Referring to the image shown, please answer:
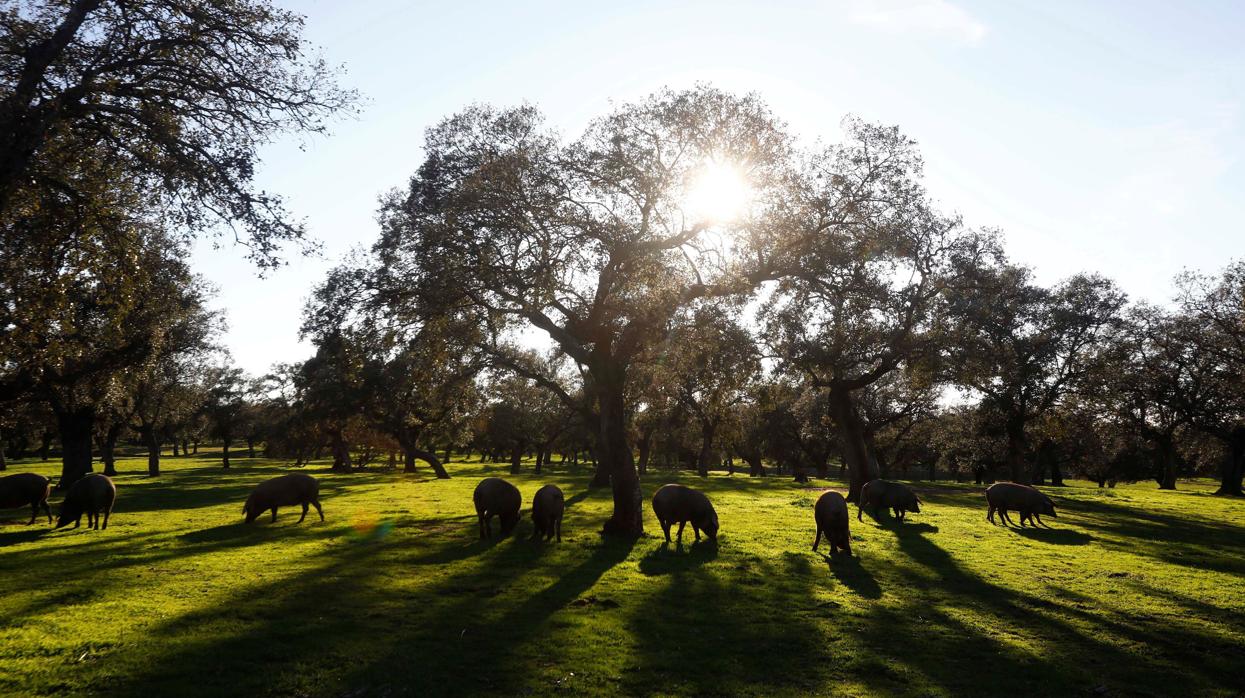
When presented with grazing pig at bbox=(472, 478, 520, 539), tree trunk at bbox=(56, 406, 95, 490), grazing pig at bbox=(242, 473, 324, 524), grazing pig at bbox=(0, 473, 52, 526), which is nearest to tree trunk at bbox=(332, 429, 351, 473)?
tree trunk at bbox=(56, 406, 95, 490)

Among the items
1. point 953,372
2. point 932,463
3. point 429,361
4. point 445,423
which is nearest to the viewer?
point 429,361

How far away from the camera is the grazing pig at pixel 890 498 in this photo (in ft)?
90.7

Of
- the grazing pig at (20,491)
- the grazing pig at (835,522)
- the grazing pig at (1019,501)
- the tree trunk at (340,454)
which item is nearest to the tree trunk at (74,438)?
the grazing pig at (20,491)

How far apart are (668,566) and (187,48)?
1521 centimetres

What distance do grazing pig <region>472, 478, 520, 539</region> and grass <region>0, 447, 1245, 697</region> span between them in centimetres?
87

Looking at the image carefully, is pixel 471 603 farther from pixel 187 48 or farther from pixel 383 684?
pixel 187 48

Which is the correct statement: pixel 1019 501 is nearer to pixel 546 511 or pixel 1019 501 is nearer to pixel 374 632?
pixel 546 511

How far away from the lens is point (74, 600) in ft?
40.6

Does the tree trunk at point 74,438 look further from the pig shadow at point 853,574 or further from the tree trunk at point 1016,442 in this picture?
the tree trunk at point 1016,442

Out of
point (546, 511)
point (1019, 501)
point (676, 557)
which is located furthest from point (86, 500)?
point (1019, 501)

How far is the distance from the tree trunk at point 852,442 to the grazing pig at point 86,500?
32.7 metres

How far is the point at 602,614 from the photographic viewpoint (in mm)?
12453

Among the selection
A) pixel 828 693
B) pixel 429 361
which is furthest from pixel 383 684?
pixel 429 361

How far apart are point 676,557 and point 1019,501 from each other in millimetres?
16871
